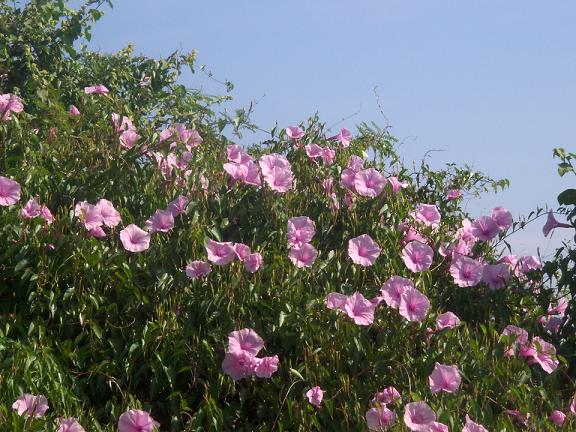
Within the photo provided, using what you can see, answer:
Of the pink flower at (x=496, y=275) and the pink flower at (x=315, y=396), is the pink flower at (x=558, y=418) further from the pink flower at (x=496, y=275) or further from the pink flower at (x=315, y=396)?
the pink flower at (x=496, y=275)

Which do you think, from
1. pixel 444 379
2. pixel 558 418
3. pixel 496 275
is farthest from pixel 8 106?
pixel 558 418

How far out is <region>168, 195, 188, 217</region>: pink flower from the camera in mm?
4738

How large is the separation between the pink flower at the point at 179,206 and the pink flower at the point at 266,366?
3.85 ft

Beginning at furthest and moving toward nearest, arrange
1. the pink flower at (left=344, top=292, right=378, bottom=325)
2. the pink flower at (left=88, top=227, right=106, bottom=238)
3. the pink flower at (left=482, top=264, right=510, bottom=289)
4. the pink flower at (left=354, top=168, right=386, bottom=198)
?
the pink flower at (left=354, top=168, right=386, bottom=198) < the pink flower at (left=482, top=264, right=510, bottom=289) < the pink flower at (left=88, top=227, right=106, bottom=238) < the pink flower at (left=344, top=292, right=378, bottom=325)

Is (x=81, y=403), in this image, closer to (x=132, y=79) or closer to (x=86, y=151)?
(x=86, y=151)

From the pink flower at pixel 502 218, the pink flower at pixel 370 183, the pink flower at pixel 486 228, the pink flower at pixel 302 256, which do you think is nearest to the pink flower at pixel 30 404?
the pink flower at pixel 302 256

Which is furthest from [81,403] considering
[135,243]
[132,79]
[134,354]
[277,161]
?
[132,79]

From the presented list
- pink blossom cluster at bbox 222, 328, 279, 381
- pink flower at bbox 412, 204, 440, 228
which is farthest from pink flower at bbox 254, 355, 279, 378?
pink flower at bbox 412, 204, 440, 228

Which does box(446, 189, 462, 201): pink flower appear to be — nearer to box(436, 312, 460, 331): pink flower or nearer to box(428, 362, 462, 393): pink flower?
box(436, 312, 460, 331): pink flower

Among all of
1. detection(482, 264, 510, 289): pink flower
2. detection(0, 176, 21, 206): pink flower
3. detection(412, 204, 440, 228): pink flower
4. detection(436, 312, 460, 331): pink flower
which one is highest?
detection(412, 204, 440, 228): pink flower

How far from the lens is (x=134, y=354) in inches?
158

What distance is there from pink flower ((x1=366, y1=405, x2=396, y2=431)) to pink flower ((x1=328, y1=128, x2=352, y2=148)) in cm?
282

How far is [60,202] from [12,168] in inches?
12.3

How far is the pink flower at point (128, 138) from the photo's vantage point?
5.34m
